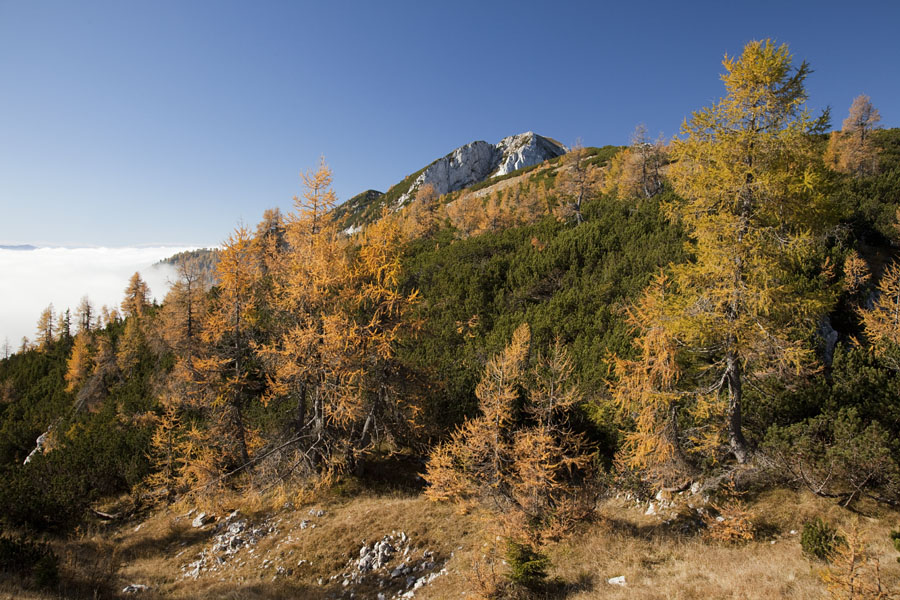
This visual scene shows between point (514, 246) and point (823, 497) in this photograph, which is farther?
point (514, 246)

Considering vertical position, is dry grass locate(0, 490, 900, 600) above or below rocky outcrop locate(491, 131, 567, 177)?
below

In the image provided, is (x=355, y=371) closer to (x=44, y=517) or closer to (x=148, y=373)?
(x=44, y=517)

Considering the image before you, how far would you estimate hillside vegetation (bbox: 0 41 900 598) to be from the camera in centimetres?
748

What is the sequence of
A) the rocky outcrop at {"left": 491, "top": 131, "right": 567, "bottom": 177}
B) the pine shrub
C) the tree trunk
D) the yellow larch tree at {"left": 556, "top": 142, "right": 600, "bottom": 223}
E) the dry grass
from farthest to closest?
the rocky outcrop at {"left": 491, "top": 131, "right": 567, "bottom": 177}
the yellow larch tree at {"left": 556, "top": 142, "right": 600, "bottom": 223}
the tree trunk
the pine shrub
the dry grass

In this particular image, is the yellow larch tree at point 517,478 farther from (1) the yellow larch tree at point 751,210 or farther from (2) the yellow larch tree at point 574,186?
(2) the yellow larch tree at point 574,186

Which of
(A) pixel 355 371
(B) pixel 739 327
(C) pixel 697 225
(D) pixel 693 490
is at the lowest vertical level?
(D) pixel 693 490

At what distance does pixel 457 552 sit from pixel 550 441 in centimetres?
358

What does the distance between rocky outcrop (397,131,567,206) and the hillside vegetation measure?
112 meters

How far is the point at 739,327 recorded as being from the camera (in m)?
8.10

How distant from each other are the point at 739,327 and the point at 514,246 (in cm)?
2408

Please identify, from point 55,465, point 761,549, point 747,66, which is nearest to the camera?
point 761,549

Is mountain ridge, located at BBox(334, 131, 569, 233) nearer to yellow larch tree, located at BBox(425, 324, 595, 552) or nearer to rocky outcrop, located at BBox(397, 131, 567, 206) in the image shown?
rocky outcrop, located at BBox(397, 131, 567, 206)

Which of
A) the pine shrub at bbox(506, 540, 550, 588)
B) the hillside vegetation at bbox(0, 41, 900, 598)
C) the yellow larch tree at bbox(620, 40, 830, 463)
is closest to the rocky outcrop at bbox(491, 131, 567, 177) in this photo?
Result: the hillside vegetation at bbox(0, 41, 900, 598)

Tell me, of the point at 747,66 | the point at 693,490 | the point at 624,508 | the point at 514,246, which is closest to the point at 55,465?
the point at 624,508
